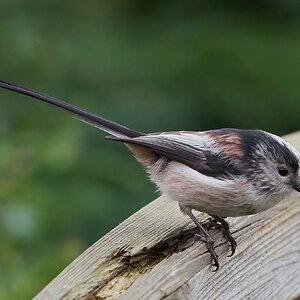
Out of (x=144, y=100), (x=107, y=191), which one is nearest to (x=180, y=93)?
(x=144, y=100)

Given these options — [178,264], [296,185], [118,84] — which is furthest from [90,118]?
[118,84]

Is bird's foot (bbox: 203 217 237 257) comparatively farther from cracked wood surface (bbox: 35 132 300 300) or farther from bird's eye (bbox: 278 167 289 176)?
bird's eye (bbox: 278 167 289 176)

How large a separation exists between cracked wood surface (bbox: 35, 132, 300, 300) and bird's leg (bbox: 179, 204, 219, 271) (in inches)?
0.7

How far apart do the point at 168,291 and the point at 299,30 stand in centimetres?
372

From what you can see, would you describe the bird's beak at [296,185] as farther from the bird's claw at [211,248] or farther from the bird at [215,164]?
the bird's claw at [211,248]

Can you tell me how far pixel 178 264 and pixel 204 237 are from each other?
0.33 m

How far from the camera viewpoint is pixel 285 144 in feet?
10.6

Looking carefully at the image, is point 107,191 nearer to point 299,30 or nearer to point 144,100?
point 144,100

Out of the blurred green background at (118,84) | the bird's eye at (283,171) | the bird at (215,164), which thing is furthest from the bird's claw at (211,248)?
the blurred green background at (118,84)

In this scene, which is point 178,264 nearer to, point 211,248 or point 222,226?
point 211,248

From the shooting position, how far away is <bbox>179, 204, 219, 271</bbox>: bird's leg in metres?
2.46

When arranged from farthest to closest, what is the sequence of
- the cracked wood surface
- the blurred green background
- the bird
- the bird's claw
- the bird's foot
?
the blurred green background, the bird, the bird's foot, the bird's claw, the cracked wood surface

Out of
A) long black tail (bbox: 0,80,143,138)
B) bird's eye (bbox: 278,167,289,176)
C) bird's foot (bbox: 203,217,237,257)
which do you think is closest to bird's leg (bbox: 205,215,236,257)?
bird's foot (bbox: 203,217,237,257)

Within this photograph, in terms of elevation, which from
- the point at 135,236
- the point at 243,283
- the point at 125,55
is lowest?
the point at 243,283
